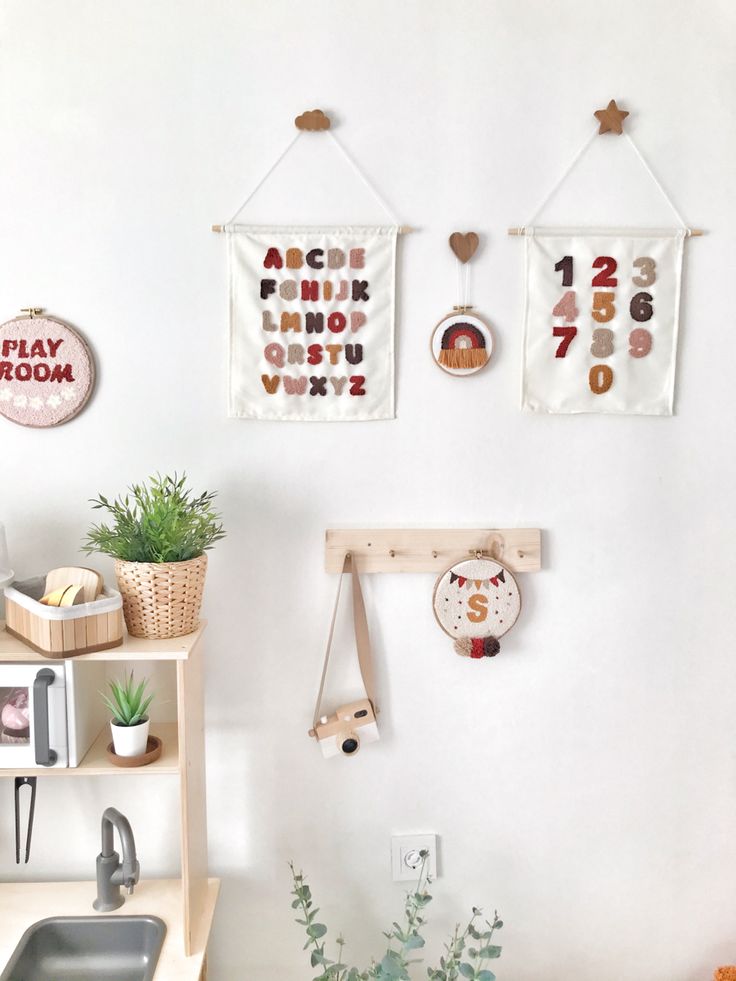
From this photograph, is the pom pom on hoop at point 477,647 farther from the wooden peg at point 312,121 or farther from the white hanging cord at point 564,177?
the wooden peg at point 312,121

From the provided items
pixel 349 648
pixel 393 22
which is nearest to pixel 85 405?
pixel 349 648

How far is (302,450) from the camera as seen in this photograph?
5.06 feet

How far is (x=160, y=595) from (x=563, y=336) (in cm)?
88

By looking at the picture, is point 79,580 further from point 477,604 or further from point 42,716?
point 477,604

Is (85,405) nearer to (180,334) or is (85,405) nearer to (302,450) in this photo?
(180,334)

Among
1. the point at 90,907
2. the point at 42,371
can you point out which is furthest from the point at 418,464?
the point at 90,907

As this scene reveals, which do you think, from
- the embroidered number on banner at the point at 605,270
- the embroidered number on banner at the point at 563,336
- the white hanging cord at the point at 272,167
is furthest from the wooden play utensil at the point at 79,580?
the embroidered number on banner at the point at 605,270

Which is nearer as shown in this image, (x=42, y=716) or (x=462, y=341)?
(x=42, y=716)

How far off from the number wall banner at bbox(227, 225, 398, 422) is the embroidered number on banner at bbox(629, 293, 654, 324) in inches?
18.3

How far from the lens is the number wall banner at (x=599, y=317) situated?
1534 millimetres

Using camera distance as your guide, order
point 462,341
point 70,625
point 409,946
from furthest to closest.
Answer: point 462,341, point 409,946, point 70,625

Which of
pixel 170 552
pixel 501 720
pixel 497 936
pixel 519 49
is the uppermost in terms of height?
pixel 519 49

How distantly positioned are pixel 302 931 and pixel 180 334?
3.91ft

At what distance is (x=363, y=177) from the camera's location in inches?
59.2
